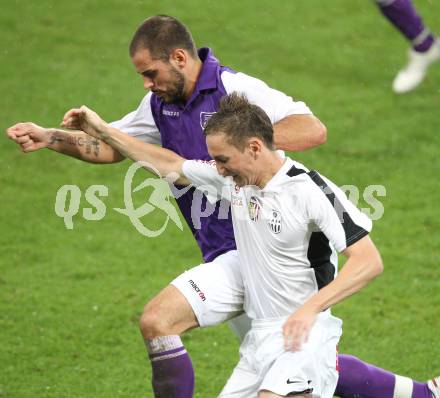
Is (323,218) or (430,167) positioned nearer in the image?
(323,218)

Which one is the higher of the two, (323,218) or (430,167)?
(323,218)

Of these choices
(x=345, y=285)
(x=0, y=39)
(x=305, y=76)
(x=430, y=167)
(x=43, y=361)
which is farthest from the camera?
(x=0, y=39)

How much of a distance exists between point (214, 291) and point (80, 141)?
141 cm

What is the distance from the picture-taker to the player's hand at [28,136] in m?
6.28

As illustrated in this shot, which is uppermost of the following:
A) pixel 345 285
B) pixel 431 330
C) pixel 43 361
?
pixel 345 285

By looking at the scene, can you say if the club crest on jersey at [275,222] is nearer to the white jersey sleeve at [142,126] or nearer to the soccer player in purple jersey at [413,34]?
the white jersey sleeve at [142,126]

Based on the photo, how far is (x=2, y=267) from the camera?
10.2 metres

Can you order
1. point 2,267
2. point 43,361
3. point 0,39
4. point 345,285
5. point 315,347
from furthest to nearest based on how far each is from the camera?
1. point 0,39
2. point 2,267
3. point 43,361
4. point 315,347
5. point 345,285

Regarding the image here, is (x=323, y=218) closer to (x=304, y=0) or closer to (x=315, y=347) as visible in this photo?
(x=315, y=347)

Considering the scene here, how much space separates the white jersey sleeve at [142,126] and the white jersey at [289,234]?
1.06 m

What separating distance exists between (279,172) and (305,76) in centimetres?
897

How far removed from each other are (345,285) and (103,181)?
24.2 ft

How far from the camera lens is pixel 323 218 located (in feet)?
17.6

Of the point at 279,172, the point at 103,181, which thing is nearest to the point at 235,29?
the point at 103,181
